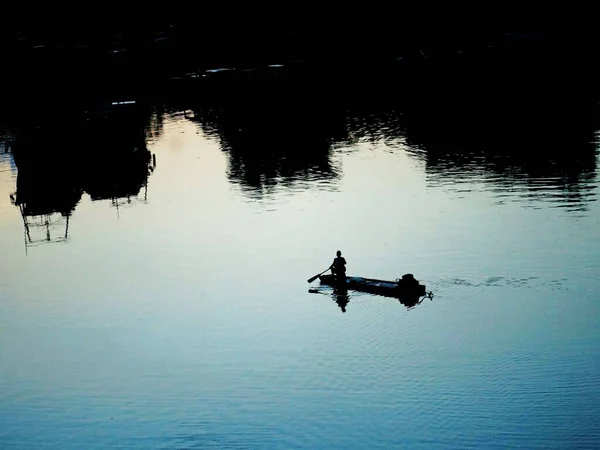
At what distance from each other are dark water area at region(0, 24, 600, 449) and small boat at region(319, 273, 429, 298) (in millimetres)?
293

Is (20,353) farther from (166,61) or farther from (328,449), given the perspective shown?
(166,61)

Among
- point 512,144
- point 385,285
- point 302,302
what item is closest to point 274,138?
point 512,144

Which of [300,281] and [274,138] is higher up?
[274,138]

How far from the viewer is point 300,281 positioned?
35344mm

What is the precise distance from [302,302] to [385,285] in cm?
305

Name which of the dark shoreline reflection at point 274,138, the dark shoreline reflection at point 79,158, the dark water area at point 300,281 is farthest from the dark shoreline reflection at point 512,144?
the dark shoreline reflection at point 79,158

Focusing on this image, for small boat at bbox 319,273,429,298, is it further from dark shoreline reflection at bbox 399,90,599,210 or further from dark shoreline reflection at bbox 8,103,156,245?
dark shoreline reflection at bbox 8,103,156,245

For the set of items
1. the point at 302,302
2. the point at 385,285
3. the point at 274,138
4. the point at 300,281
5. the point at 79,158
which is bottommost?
the point at 302,302

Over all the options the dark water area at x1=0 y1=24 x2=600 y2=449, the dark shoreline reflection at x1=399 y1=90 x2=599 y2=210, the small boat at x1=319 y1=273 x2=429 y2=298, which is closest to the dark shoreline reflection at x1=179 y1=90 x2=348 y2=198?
the dark water area at x1=0 y1=24 x2=600 y2=449

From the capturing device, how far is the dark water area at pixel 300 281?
24953 mm

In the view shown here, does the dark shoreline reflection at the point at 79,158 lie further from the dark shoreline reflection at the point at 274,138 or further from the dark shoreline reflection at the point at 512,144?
the dark shoreline reflection at the point at 512,144

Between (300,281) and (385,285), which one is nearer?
(385,285)

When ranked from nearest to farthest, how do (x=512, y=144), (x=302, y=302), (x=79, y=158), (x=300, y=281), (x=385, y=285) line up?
(x=385, y=285)
(x=302, y=302)
(x=300, y=281)
(x=512, y=144)
(x=79, y=158)

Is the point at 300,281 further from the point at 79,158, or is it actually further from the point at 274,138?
the point at 274,138
